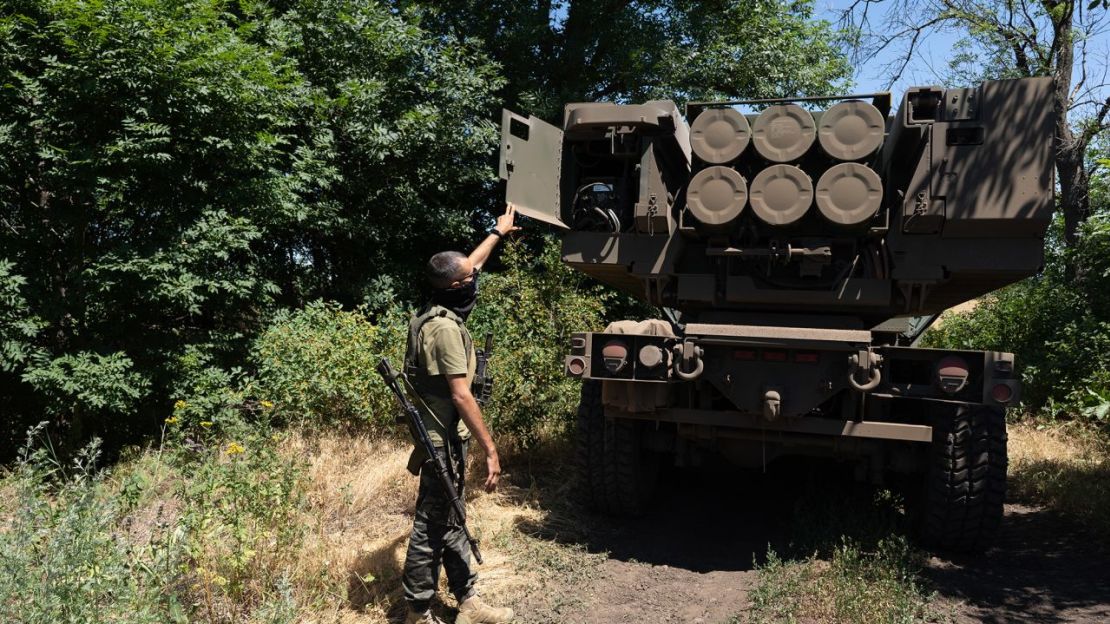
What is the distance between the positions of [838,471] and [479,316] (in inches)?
193

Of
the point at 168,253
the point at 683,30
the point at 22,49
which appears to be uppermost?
the point at 683,30

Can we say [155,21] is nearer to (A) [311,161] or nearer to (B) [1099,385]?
(A) [311,161]

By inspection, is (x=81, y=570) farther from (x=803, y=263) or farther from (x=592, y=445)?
(x=803, y=263)

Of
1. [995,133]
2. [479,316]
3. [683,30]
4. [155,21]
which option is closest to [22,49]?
[155,21]

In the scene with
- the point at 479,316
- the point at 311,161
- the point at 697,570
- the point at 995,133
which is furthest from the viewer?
the point at 479,316

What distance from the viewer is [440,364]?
12.1 ft

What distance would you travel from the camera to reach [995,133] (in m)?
4.37

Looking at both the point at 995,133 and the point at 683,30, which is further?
the point at 683,30

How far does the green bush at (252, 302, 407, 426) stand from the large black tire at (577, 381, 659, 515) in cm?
247

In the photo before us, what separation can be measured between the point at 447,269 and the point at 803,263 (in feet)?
7.51

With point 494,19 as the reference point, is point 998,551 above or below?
below

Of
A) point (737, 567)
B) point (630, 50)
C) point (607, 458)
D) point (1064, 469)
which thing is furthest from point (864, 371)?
point (630, 50)

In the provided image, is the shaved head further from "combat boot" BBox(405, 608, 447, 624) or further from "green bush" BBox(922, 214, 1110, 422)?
"green bush" BBox(922, 214, 1110, 422)

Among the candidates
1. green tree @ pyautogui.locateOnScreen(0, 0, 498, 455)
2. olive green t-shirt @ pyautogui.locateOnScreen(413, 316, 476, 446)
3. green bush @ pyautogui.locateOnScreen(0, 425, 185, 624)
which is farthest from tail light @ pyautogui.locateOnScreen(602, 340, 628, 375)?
green tree @ pyautogui.locateOnScreen(0, 0, 498, 455)
